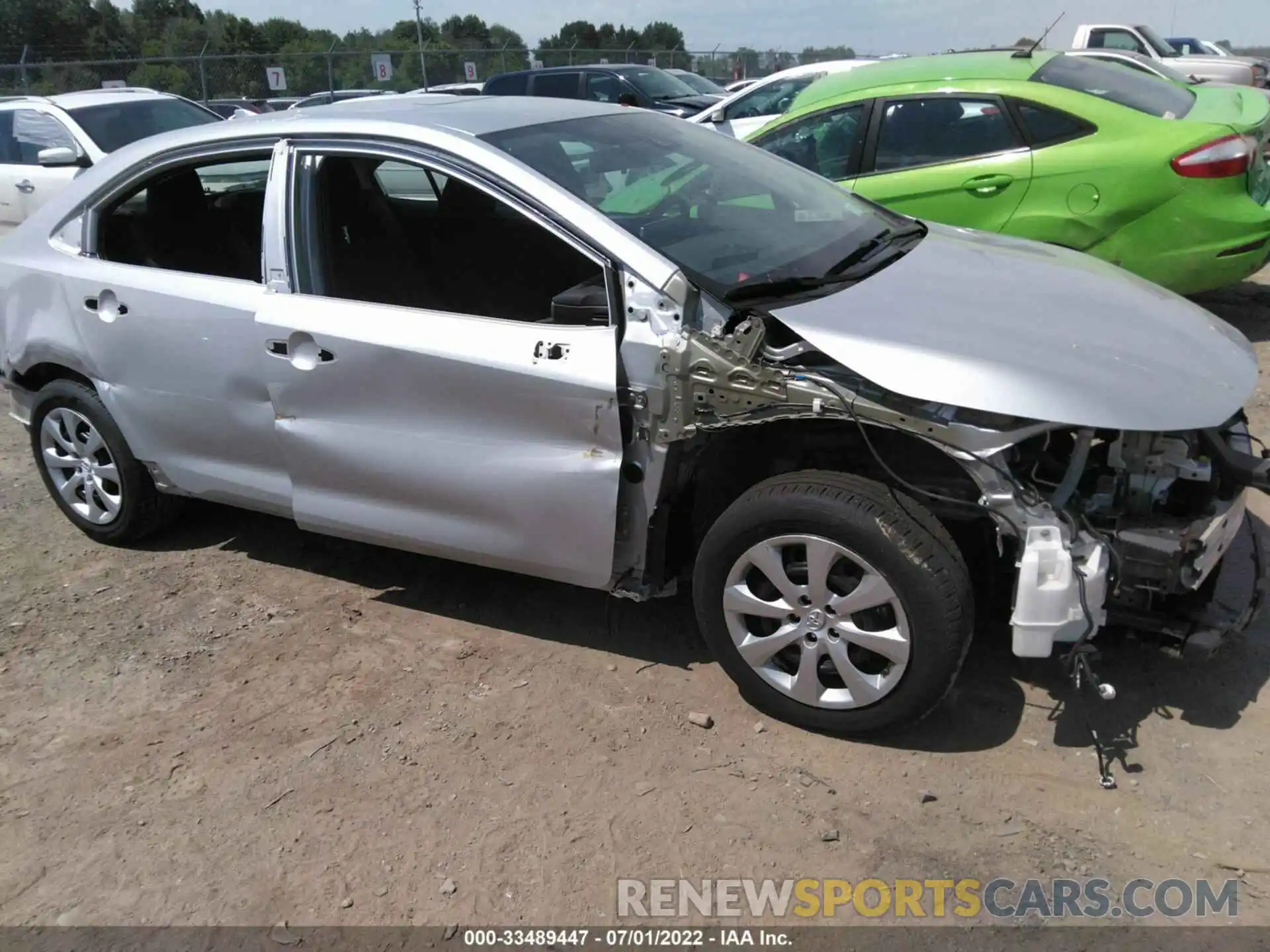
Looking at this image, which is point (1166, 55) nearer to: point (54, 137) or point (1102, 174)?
point (1102, 174)

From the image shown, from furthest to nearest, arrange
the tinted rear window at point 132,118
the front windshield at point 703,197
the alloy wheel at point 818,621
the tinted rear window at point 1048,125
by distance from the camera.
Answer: the tinted rear window at point 132,118, the tinted rear window at point 1048,125, the front windshield at point 703,197, the alloy wheel at point 818,621

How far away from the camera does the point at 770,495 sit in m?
2.98

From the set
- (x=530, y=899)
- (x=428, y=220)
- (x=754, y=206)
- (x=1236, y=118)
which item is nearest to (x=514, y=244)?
(x=428, y=220)

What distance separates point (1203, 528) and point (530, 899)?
199 cm

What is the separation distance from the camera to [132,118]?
30.7 feet

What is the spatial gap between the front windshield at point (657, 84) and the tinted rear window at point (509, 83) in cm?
144

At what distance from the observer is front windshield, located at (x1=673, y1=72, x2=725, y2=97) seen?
16812 millimetres

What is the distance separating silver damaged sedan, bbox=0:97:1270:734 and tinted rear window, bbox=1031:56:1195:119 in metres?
2.68

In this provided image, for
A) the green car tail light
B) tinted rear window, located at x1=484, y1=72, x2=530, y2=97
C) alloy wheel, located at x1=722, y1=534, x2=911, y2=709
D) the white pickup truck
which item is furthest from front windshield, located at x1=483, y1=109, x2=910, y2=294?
the white pickup truck

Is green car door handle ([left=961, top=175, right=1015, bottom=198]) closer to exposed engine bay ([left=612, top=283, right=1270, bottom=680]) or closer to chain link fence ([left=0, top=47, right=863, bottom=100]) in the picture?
exposed engine bay ([left=612, top=283, right=1270, bottom=680])

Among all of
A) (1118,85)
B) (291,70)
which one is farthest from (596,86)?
(291,70)

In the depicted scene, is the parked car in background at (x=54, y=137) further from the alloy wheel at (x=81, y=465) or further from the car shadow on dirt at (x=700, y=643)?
the car shadow on dirt at (x=700, y=643)

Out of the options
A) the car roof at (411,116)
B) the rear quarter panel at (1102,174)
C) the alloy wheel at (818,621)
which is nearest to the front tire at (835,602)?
the alloy wheel at (818,621)

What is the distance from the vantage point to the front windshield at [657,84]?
50.1 ft
